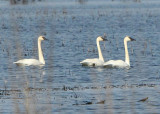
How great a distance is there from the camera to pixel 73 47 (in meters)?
26.0

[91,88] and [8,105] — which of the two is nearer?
[8,105]

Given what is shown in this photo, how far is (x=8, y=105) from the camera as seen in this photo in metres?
11.6

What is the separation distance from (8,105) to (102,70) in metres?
7.08

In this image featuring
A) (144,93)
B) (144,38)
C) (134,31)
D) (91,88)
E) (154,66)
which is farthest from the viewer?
(134,31)

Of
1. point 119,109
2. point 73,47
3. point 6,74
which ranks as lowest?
point 119,109

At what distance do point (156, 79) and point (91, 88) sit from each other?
266 centimetres

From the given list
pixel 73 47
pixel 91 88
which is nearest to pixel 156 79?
pixel 91 88

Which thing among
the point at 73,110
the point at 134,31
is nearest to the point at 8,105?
the point at 73,110

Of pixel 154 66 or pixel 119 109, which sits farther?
pixel 154 66

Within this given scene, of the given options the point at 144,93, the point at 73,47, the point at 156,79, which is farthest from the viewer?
the point at 73,47

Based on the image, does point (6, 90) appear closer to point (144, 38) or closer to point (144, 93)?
point (144, 93)

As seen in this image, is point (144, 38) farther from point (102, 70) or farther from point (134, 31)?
point (102, 70)

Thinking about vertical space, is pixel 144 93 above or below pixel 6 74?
below

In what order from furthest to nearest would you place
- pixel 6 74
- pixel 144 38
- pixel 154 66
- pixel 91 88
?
pixel 144 38 → pixel 154 66 → pixel 6 74 → pixel 91 88
